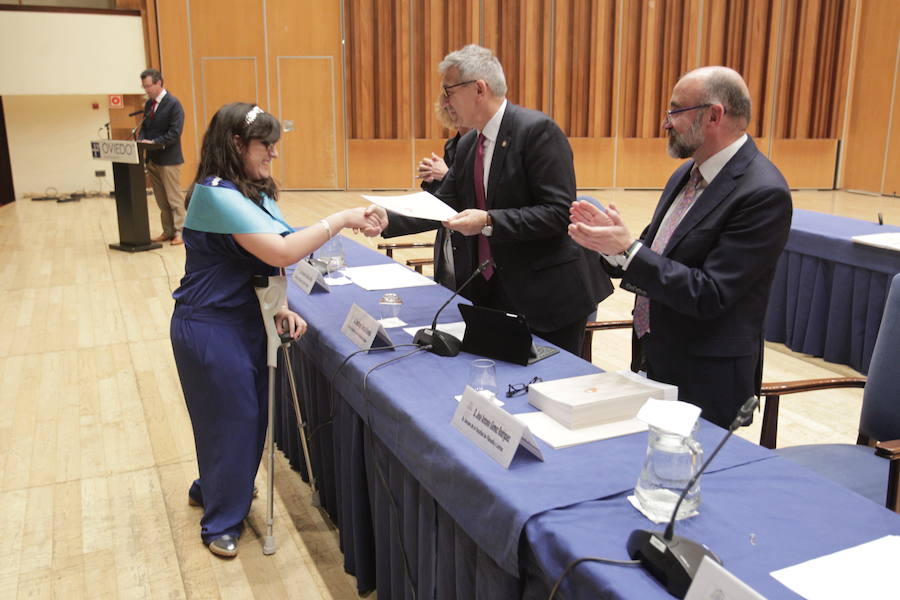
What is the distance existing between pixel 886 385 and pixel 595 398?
107 centimetres

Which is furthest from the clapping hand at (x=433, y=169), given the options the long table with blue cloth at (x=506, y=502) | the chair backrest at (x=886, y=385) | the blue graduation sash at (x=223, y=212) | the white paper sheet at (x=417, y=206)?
the chair backrest at (x=886, y=385)

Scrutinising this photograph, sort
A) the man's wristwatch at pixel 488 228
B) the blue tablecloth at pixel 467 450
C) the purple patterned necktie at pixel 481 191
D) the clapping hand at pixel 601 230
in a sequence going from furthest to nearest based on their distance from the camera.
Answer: the purple patterned necktie at pixel 481 191 < the man's wristwatch at pixel 488 228 < the clapping hand at pixel 601 230 < the blue tablecloth at pixel 467 450

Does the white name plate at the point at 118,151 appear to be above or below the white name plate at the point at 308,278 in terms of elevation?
above

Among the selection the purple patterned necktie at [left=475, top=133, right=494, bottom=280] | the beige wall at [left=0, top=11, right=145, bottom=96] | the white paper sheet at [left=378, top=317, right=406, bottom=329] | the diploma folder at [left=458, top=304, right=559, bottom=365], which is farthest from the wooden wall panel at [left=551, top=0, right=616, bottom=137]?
the diploma folder at [left=458, top=304, right=559, bottom=365]

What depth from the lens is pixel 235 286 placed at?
243 cm

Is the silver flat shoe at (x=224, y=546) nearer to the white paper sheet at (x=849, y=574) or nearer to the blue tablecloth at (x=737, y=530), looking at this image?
the blue tablecloth at (x=737, y=530)

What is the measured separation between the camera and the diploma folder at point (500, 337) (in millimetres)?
2153

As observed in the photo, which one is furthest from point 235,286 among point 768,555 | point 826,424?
point 826,424

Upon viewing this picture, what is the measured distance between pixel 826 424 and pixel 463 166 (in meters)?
2.25

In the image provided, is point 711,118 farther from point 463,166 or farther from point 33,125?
point 33,125

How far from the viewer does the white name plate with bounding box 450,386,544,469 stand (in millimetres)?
1557

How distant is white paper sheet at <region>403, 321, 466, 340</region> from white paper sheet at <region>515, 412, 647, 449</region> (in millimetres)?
642

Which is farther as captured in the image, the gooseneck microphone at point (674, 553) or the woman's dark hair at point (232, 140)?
the woman's dark hair at point (232, 140)

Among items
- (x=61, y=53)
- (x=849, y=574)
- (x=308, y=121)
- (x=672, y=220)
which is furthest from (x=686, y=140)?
(x=308, y=121)
